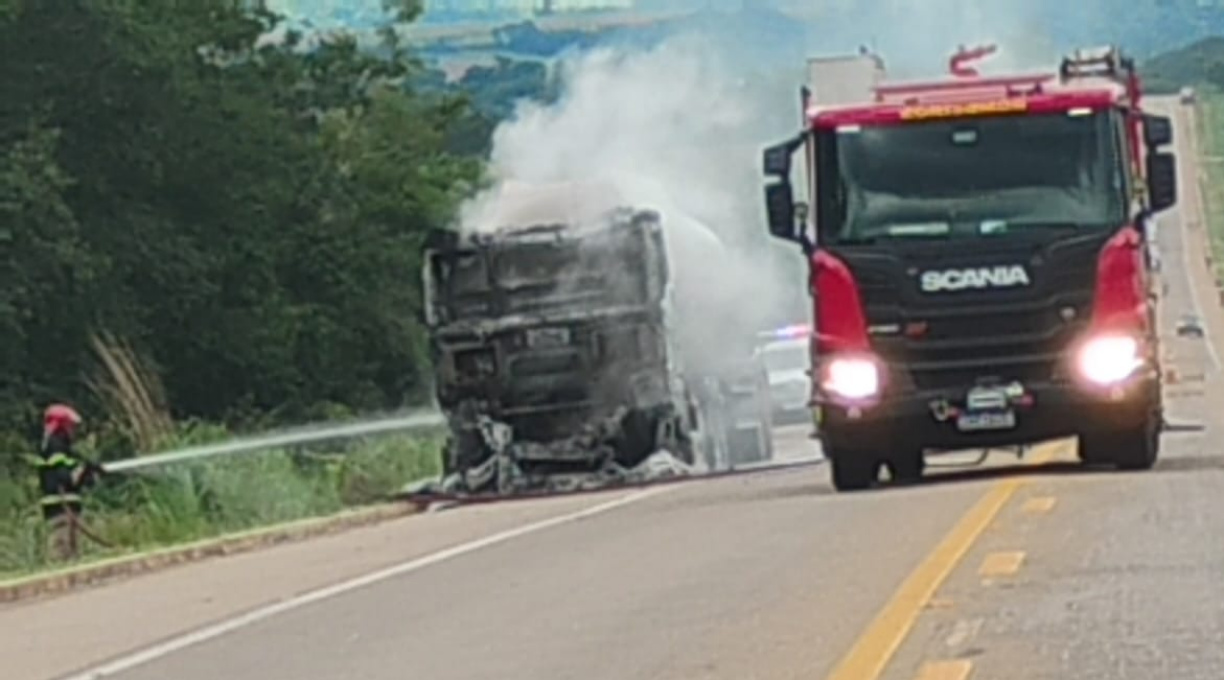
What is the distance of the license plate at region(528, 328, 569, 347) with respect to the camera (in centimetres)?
3238

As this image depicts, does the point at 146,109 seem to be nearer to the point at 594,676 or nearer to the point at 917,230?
the point at 917,230

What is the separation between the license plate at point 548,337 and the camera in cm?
3238

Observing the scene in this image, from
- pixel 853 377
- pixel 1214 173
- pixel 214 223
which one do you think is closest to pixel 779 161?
pixel 853 377

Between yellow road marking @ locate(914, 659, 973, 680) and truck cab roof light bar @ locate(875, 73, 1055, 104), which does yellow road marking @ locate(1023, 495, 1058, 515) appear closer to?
truck cab roof light bar @ locate(875, 73, 1055, 104)

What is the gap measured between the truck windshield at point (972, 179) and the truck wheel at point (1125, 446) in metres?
1.91

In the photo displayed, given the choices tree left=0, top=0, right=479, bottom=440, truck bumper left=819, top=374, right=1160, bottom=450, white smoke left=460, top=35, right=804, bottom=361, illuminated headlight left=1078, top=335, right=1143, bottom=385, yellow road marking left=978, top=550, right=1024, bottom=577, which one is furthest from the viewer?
tree left=0, top=0, right=479, bottom=440

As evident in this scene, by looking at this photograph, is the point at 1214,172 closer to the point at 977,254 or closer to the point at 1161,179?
the point at 1161,179

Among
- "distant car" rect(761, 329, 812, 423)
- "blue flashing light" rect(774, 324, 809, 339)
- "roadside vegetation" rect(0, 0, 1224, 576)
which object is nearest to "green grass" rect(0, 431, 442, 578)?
"roadside vegetation" rect(0, 0, 1224, 576)

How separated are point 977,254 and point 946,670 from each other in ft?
35.0

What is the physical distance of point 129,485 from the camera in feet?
108

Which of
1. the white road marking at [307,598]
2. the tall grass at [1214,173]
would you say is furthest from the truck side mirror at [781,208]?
the tall grass at [1214,173]

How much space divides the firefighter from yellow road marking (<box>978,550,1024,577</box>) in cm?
1049

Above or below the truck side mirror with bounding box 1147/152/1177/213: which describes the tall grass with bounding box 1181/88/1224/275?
above

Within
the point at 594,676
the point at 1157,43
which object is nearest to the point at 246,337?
the point at 1157,43
